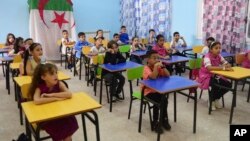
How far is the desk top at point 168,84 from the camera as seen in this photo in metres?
2.65

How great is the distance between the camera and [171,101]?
4.24 m

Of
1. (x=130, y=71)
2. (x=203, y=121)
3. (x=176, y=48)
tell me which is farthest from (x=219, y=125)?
(x=176, y=48)

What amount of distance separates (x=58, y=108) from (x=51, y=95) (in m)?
0.22

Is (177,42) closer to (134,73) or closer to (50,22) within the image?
(134,73)

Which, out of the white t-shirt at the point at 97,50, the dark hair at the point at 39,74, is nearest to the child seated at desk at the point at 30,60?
Answer: the dark hair at the point at 39,74

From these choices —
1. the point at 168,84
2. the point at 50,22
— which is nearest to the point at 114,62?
the point at 168,84

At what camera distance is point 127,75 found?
10.9ft

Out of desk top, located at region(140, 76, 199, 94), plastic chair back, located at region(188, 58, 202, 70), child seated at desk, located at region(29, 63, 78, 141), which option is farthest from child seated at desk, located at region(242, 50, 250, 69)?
child seated at desk, located at region(29, 63, 78, 141)

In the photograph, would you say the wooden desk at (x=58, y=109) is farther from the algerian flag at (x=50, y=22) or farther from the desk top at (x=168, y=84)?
the algerian flag at (x=50, y=22)

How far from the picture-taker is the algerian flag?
724 cm

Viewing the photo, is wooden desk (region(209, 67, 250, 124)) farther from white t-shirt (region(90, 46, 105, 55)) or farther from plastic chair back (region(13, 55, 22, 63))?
plastic chair back (region(13, 55, 22, 63))

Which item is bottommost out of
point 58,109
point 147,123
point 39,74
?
point 147,123

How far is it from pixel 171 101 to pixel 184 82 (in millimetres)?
1422

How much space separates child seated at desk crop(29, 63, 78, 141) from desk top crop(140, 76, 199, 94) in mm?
958
